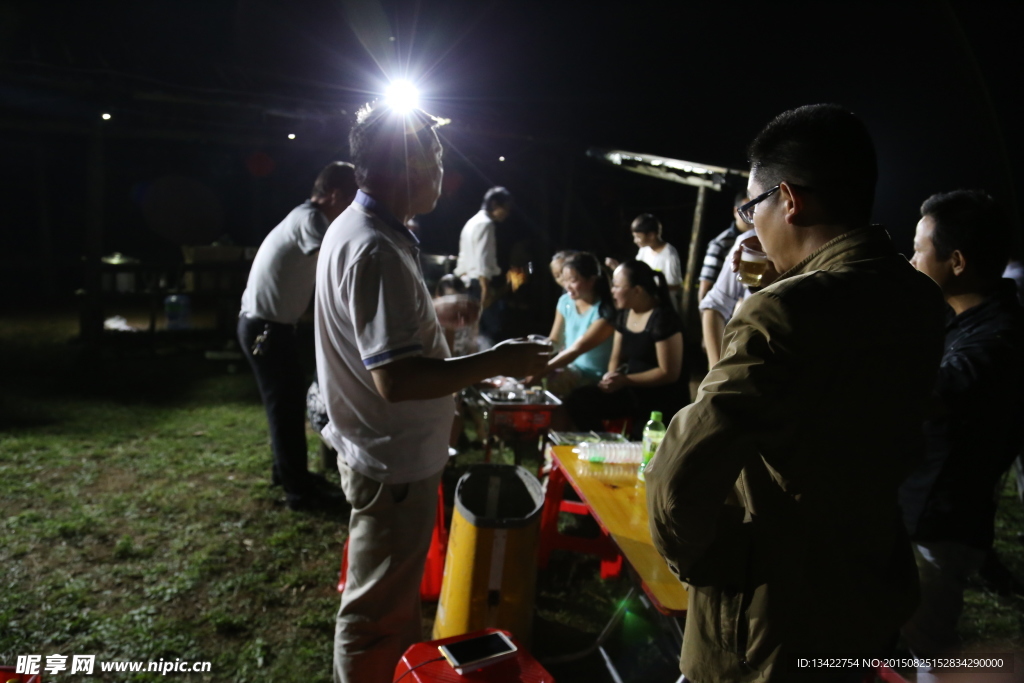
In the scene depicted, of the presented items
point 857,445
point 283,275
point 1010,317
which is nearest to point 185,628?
point 283,275

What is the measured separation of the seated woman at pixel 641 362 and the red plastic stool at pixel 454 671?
120 inches

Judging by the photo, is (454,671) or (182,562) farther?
(182,562)

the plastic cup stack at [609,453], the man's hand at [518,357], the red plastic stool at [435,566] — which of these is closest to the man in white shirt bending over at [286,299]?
the red plastic stool at [435,566]

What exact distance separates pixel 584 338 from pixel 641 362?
1.81 ft

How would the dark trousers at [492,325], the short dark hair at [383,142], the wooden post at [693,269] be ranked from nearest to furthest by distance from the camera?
the short dark hair at [383,142], the dark trousers at [492,325], the wooden post at [693,269]

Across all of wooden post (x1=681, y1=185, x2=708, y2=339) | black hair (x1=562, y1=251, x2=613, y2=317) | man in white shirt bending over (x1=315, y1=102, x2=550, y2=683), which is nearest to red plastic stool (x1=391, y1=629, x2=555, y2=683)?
man in white shirt bending over (x1=315, y1=102, x2=550, y2=683)

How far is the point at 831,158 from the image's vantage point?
1.26 m

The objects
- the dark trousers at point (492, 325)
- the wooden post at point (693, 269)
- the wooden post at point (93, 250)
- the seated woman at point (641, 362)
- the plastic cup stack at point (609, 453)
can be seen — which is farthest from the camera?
the wooden post at point (693, 269)

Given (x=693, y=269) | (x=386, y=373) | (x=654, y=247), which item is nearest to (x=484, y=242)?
(x=654, y=247)

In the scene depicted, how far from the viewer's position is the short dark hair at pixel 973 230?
8.04 feet

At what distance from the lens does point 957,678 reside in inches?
100.0

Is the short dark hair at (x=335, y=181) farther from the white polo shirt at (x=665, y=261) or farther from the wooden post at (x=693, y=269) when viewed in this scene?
the wooden post at (x=693, y=269)

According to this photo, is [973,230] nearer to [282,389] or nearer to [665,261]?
[282,389]

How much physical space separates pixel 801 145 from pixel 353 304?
1.38 metres
